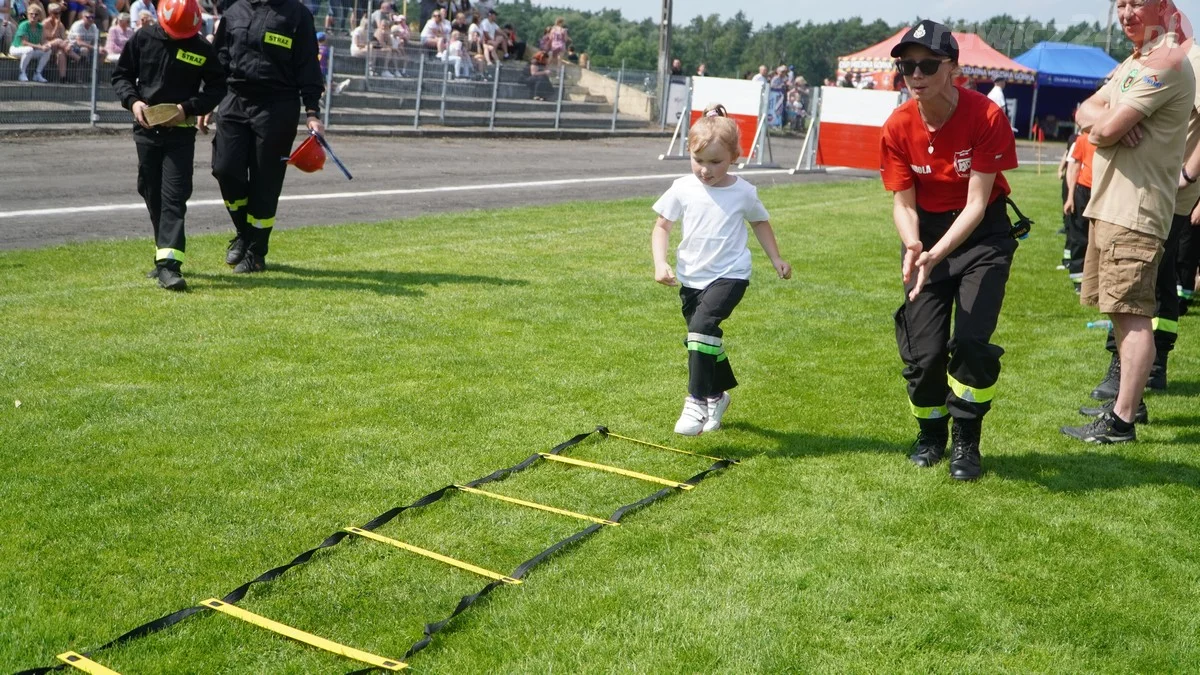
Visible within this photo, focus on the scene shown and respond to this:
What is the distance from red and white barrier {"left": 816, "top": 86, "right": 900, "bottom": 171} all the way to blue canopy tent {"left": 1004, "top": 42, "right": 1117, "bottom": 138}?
21.9 metres

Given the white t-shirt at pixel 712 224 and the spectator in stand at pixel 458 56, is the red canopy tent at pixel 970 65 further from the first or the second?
the white t-shirt at pixel 712 224

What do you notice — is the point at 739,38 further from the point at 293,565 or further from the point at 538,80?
the point at 293,565

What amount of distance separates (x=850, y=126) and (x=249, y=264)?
16.6 m

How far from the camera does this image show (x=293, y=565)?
4102mm

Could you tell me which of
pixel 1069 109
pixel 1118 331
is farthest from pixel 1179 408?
pixel 1069 109

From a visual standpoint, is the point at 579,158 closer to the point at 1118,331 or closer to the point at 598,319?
the point at 598,319

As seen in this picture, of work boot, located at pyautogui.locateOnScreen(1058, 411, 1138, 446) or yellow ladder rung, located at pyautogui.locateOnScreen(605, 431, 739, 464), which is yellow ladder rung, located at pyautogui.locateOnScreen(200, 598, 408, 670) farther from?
work boot, located at pyautogui.locateOnScreen(1058, 411, 1138, 446)

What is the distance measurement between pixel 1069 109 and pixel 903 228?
150ft

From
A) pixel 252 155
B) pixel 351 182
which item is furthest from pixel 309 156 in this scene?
pixel 351 182

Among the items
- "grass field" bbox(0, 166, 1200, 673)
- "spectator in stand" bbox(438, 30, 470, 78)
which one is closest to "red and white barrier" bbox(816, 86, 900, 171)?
"spectator in stand" bbox(438, 30, 470, 78)

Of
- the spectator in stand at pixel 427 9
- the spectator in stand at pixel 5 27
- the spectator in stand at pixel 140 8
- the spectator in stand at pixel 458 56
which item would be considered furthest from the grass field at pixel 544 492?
the spectator in stand at pixel 427 9

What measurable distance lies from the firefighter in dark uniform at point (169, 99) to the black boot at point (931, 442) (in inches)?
211

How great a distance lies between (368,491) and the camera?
491cm

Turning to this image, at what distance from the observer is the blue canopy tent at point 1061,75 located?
44.1 metres
